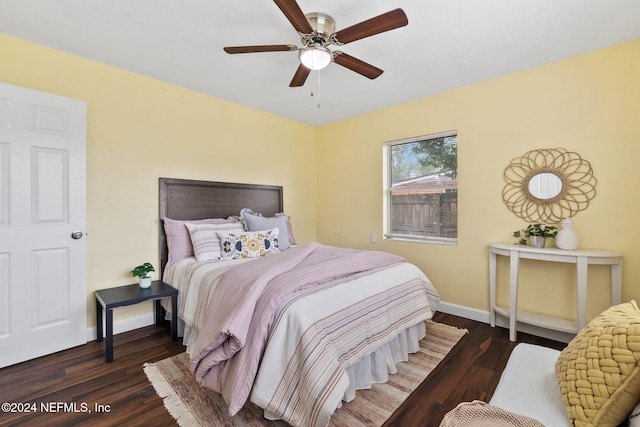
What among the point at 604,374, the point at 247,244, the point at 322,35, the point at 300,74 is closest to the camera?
the point at 604,374

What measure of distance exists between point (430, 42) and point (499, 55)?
0.68 meters

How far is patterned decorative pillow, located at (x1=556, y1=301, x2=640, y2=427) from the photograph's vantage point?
74 centimetres

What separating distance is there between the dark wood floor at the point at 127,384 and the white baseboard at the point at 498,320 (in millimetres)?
87

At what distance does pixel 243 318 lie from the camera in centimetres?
156

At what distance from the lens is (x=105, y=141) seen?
2617 mm

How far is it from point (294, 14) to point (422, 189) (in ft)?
8.09

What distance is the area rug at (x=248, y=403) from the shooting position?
159 cm

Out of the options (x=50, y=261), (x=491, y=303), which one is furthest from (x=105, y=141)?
(x=491, y=303)

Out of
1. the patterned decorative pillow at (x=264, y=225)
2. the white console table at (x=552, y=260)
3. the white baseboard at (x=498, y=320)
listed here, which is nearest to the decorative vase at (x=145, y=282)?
the patterned decorative pillow at (x=264, y=225)

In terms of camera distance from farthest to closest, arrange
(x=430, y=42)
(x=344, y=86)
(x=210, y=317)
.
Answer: (x=344, y=86) → (x=430, y=42) → (x=210, y=317)

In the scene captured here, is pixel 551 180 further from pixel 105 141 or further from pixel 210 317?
pixel 105 141

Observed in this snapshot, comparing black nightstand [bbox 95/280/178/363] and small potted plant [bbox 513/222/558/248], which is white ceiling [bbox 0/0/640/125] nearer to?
small potted plant [bbox 513/222/558/248]

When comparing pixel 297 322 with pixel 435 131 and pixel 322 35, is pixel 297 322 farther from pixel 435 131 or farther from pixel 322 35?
pixel 435 131

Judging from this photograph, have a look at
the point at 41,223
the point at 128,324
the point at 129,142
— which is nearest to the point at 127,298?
the point at 128,324
